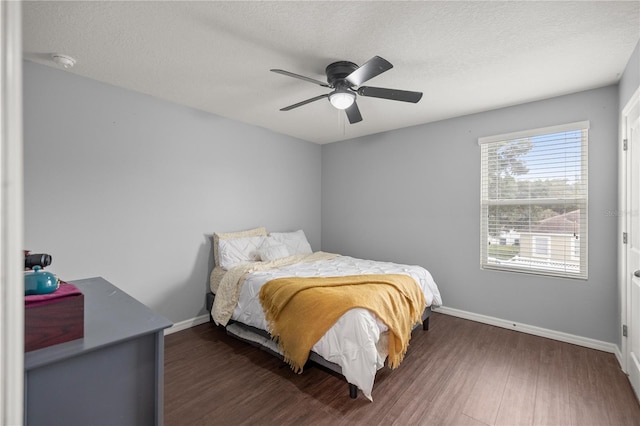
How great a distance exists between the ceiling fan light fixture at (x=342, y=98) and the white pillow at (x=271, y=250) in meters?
1.98

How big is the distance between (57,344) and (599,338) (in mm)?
4084

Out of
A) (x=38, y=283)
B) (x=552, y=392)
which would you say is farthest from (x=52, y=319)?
Result: (x=552, y=392)

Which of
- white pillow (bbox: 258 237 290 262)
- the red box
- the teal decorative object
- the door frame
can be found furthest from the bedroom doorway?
the teal decorative object

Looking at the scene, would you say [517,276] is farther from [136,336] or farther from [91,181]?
[91,181]

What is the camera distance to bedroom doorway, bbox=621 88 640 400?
2.16 meters

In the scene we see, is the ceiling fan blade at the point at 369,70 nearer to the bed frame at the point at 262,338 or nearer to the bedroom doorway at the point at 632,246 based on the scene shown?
the bedroom doorway at the point at 632,246

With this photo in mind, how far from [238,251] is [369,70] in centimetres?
249

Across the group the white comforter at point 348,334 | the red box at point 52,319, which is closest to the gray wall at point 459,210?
the white comforter at point 348,334

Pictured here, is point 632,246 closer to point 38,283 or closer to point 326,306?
point 326,306

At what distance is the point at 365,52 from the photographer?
86.0 inches

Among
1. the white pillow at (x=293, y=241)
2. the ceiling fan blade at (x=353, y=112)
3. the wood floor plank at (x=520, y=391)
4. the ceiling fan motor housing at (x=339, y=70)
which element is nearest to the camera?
the wood floor plank at (x=520, y=391)

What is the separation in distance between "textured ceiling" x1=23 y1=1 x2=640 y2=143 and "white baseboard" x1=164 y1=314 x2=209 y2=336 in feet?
8.10

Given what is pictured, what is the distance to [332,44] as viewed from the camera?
208 cm

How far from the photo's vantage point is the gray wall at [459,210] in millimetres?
2799
